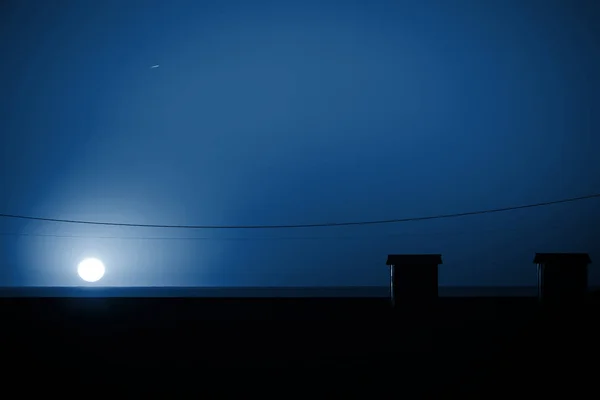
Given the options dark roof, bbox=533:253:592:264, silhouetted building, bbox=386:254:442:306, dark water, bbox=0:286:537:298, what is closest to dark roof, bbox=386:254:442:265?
silhouetted building, bbox=386:254:442:306

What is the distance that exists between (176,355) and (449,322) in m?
1.38

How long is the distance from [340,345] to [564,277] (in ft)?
4.61

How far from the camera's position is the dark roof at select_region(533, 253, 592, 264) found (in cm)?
283

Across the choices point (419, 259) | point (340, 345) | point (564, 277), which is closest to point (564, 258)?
point (564, 277)

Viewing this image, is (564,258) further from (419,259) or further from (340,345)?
(340,345)

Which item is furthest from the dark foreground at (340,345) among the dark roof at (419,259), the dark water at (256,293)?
the dark water at (256,293)

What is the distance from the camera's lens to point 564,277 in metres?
2.85

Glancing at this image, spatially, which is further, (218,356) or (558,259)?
(558,259)

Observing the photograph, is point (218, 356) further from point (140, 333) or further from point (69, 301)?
point (69, 301)

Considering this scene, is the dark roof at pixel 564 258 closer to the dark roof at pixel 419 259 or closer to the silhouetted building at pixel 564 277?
the silhouetted building at pixel 564 277

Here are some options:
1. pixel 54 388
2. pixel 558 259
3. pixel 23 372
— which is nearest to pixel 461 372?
pixel 558 259

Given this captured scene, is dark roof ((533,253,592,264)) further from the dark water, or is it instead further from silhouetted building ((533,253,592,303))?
the dark water

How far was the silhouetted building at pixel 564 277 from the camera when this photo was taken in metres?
2.82

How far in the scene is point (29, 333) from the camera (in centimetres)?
249
